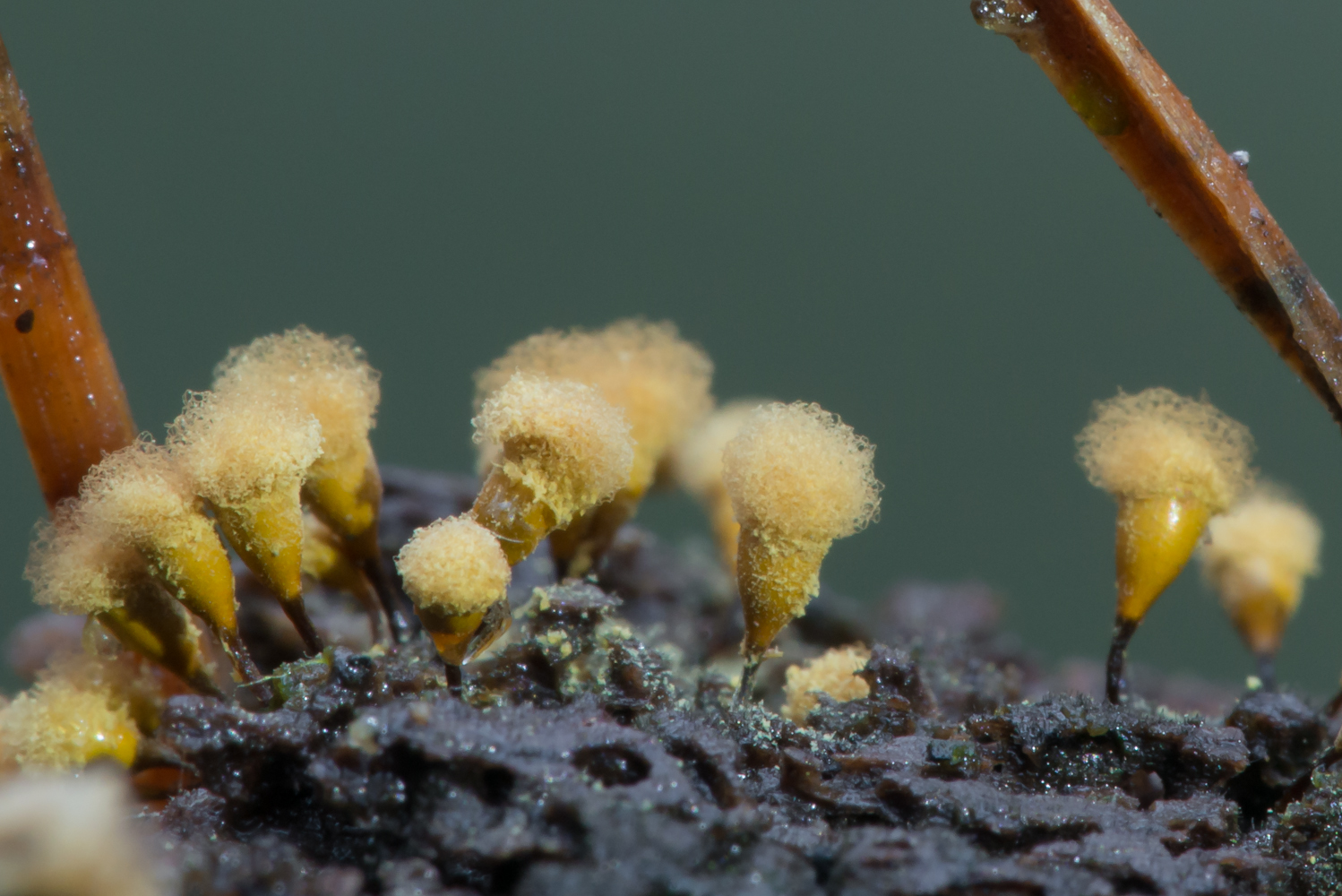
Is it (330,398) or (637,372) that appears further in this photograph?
(637,372)

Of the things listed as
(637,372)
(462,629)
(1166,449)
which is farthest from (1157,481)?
(462,629)

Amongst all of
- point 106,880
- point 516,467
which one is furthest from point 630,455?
point 106,880

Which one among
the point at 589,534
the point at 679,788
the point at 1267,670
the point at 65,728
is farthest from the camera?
the point at 1267,670

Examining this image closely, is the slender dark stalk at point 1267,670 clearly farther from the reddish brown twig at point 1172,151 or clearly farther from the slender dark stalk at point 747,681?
the slender dark stalk at point 747,681

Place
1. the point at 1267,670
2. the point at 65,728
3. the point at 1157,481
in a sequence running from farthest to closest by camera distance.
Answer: the point at 1267,670 → the point at 1157,481 → the point at 65,728

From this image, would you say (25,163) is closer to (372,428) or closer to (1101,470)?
(372,428)

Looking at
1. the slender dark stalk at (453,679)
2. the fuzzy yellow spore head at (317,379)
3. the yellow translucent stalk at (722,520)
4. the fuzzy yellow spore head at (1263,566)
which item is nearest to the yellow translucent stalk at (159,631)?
the fuzzy yellow spore head at (317,379)

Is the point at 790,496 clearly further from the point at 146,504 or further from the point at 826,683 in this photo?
the point at 146,504

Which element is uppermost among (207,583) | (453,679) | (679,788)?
(207,583)
